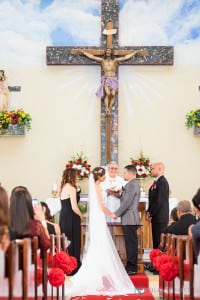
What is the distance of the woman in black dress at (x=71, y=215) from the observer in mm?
7512

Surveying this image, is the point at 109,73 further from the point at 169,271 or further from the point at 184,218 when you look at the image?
the point at 169,271

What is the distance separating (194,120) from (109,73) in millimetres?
1755

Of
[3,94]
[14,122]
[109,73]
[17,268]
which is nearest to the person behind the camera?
[17,268]

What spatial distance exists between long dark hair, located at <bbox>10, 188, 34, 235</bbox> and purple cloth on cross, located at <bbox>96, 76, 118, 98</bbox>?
19.0 feet

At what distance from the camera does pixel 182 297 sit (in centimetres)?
484

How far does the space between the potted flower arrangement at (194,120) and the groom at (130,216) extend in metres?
2.79

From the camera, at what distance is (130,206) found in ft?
24.6

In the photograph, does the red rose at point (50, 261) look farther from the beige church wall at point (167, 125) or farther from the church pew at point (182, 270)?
the beige church wall at point (167, 125)

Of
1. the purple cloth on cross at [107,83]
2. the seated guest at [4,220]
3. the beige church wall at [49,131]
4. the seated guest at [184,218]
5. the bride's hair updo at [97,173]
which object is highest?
the purple cloth on cross at [107,83]

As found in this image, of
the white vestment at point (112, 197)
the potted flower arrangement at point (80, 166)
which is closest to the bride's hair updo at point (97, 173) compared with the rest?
the white vestment at point (112, 197)

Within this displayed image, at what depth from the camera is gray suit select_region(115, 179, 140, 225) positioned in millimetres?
7484

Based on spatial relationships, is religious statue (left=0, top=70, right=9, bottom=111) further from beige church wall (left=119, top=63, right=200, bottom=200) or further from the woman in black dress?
the woman in black dress

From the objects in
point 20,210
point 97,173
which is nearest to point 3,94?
point 97,173

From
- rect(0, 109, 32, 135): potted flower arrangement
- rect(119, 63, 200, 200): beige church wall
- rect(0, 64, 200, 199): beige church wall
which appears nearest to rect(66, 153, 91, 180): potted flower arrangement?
rect(0, 64, 200, 199): beige church wall
